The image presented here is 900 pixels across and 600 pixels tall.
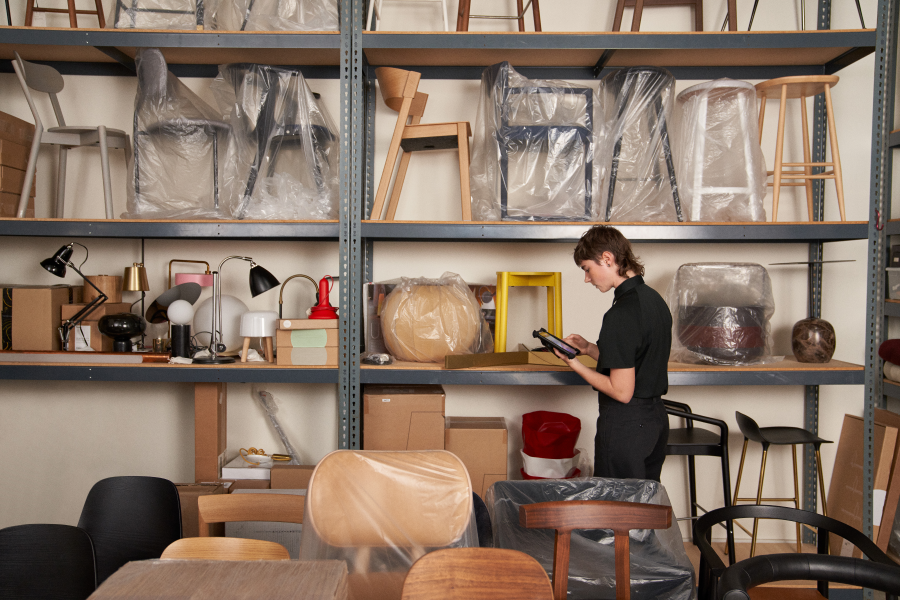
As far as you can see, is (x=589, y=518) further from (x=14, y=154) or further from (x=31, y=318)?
(x=14, y=154)

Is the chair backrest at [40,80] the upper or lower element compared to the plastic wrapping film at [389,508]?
upper

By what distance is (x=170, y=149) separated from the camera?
2.57 m

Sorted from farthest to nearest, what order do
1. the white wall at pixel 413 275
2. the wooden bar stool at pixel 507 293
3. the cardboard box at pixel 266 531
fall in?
the white wall at pixel 413 275 → the wooden bar stool at pixel 507 293 → the cardboard box at pixel 266 531

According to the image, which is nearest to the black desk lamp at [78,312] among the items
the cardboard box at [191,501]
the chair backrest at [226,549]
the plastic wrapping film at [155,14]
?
the cardboard box at [191,501]

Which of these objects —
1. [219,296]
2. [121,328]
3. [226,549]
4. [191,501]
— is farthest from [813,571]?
[121,328]

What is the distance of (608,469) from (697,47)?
1.74 metres

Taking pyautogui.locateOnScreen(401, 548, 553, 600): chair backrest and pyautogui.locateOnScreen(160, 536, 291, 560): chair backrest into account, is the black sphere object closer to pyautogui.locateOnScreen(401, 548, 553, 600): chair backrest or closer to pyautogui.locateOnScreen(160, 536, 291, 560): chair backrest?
pyautogui.locateOnScreen(160, 536, 291, 560): chair backrest

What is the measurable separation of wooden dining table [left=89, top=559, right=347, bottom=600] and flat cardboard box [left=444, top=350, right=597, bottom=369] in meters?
1.26

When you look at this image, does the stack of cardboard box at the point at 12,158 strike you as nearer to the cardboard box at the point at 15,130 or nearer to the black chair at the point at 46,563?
the cardboard box at the point at 15,130

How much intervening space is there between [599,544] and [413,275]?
5.32ft

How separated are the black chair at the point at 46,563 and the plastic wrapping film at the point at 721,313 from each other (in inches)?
90.5

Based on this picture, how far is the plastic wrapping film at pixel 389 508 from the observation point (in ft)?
4.85

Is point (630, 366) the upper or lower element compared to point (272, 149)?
lower

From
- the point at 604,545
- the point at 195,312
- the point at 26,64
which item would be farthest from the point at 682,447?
the point at 26,64
